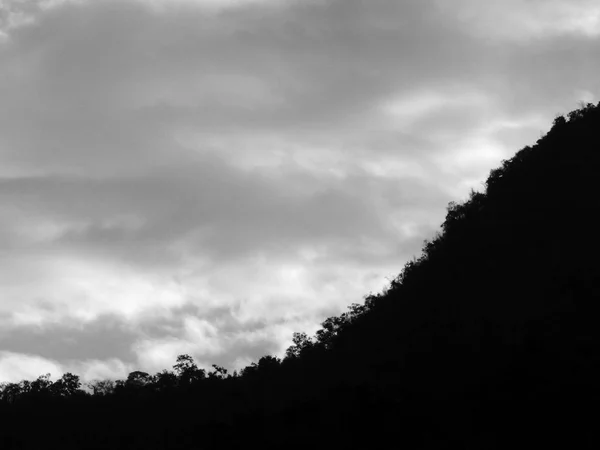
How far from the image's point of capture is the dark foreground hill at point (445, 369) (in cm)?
4734

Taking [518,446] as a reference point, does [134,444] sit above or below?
above

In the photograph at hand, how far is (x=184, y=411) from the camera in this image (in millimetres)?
63938

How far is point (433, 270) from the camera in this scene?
78375mm

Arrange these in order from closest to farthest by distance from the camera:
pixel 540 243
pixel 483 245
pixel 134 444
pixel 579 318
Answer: pixel 579 318
pixel 134 444
pixel 540 243
pixel 483 245

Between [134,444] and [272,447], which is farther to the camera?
[134,444]

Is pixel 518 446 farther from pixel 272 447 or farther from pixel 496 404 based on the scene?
pixel 272 447

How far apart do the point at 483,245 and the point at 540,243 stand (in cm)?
730

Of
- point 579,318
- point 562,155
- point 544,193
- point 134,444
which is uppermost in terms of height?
point 562,155

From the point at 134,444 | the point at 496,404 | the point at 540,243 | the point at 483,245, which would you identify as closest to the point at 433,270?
the point at 483,245

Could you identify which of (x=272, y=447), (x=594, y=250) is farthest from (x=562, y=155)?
(x=272, y=447)

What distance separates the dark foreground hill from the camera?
47.3 metres

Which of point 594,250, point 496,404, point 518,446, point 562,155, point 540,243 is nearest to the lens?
point 518,446

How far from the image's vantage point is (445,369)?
5406cm

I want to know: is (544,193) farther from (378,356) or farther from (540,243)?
(378,356)
